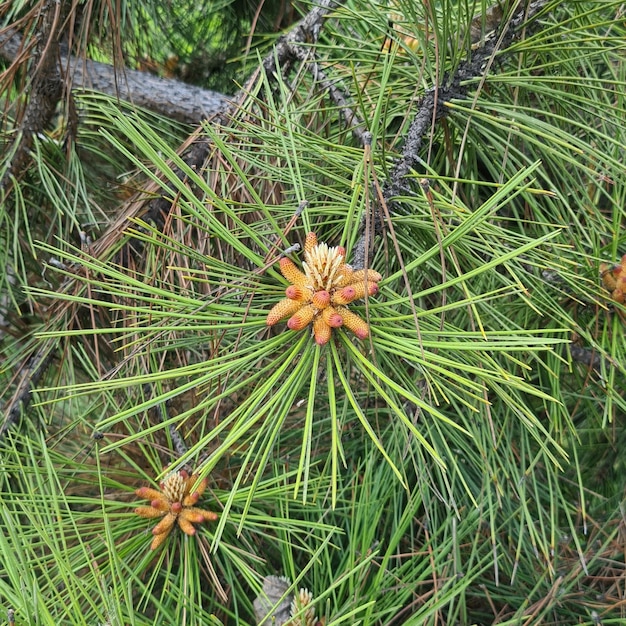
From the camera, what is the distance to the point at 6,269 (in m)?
0.89

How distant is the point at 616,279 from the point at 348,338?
34 cm

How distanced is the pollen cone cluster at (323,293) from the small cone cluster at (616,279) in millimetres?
318

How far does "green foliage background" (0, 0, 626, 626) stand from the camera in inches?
18.7

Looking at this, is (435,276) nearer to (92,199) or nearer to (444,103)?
(444,103)

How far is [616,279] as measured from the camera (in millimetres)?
659

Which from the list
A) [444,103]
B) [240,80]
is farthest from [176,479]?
[240,80]

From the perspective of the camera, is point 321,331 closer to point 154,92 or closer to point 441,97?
point 441,97

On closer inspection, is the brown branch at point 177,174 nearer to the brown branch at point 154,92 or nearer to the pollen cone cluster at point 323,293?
the brown branch at point 154,92

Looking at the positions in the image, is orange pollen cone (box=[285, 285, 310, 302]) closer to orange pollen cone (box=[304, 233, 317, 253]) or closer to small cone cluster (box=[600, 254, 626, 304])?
orange pollen cone (box=[304, 233, 317, 253])

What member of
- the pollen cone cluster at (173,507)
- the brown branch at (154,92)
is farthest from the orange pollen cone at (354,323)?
the brown branch at (154,92)

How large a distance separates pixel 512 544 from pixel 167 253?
0.57 meters

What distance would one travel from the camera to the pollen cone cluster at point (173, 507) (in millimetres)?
638

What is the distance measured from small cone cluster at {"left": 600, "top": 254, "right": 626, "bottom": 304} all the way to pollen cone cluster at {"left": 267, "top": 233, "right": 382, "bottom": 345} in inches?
12.5

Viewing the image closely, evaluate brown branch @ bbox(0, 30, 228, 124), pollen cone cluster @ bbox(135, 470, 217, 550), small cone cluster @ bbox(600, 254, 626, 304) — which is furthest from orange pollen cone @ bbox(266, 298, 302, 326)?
brown branch @ bbox(0, 30, 228, 124)
